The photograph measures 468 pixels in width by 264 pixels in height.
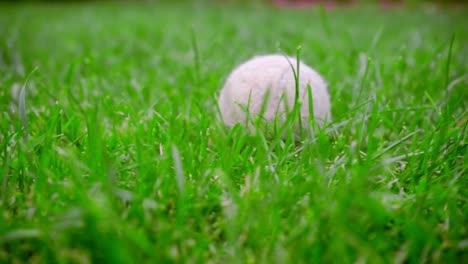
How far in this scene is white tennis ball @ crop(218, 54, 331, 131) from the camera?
53.6 inches

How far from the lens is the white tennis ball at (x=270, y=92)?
1.36 m

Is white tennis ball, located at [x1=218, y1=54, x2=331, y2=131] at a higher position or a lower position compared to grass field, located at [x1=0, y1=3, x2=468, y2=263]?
higher

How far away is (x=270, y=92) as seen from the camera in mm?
1366

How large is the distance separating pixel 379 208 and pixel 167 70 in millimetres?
1966

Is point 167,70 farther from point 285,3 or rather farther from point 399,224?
point 285,3

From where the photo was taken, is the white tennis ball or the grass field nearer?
the grass field

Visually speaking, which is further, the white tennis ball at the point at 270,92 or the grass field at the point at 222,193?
the white tennis ball at the point at 270,92

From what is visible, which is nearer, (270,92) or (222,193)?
(222,193)

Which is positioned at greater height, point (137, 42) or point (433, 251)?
point (137, 42)

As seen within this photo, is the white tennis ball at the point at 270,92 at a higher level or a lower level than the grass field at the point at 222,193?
higher

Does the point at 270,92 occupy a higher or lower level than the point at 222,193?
higher

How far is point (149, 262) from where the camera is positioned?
0.71 meters

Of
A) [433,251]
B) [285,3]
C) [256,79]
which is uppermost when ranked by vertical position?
[285,3]

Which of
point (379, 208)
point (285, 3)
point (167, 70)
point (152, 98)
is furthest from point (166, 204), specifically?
point (285, 3)
